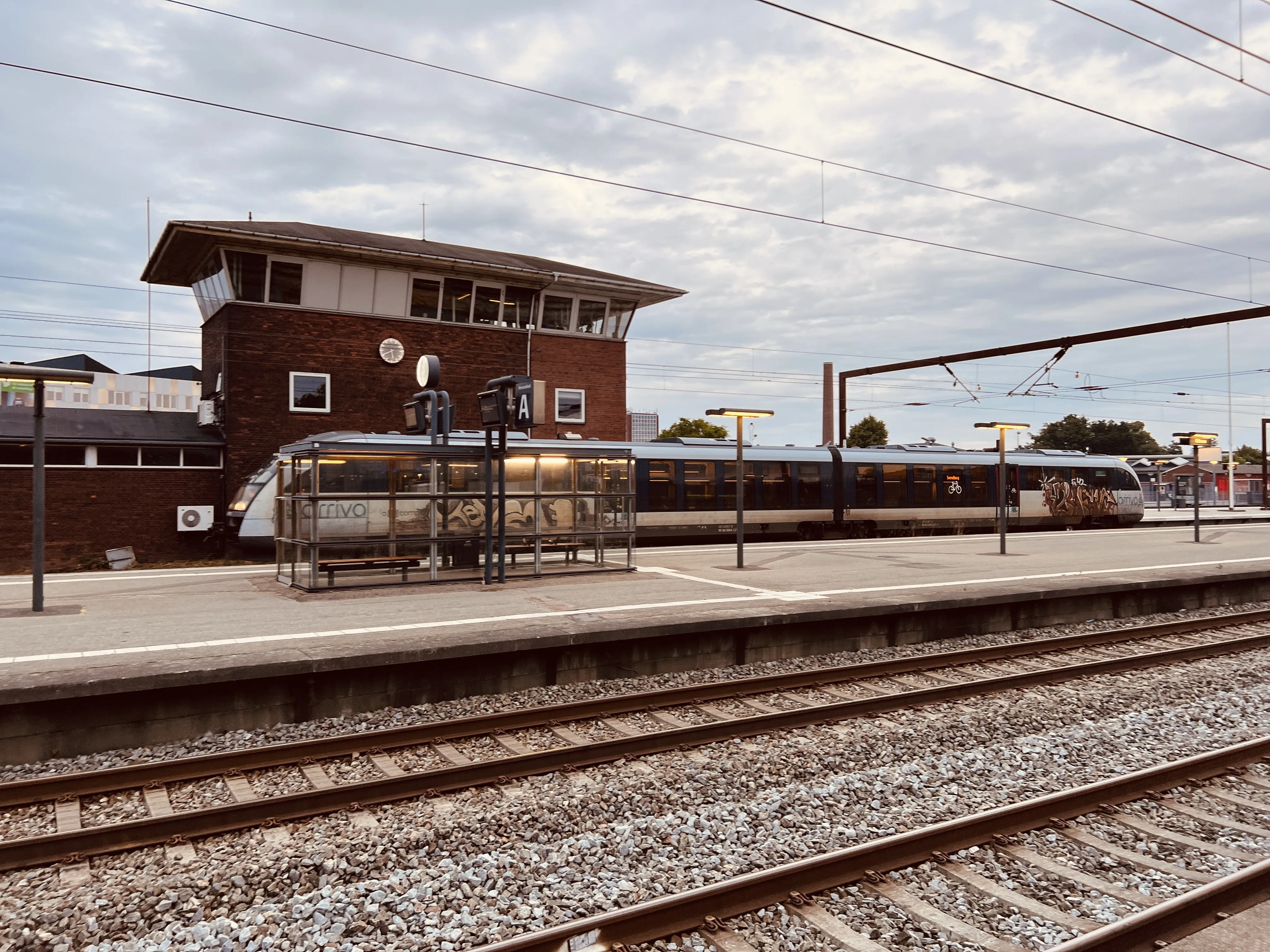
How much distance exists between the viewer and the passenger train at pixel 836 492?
21812mm

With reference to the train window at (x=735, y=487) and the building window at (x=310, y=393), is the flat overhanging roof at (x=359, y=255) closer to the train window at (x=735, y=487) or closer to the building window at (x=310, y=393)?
the building window at (x=310, y=393)

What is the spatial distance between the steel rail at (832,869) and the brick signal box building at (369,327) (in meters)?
22.3

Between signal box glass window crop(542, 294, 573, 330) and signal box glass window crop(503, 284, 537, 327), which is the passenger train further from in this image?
signal box glass window crop(542, 294, 573, 330)

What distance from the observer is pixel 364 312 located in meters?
25.8

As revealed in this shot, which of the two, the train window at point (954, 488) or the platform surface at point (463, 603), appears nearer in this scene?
the platform surface at point (463, 603)

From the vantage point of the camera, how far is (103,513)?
21969 millimetres

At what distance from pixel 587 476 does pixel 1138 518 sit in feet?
90.3

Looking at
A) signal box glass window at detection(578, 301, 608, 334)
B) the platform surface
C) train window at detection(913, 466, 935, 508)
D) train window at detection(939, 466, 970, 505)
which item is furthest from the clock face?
train window at detection(939, 466, 970, 505)

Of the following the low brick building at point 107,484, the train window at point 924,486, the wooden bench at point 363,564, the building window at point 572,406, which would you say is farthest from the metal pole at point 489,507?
the train window at point 924,486

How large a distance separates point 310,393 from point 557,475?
13.7m

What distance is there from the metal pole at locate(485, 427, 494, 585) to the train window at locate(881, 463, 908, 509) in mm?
15804

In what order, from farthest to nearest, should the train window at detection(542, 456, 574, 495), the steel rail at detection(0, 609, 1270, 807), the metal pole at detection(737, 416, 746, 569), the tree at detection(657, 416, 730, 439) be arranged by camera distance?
1. the tree at detection(657, 416, 730, 439)
2. the metal pole at detection(737, 416, 746, 569)
3. the train window at detection(542, 456, 574, 495)
4. the steel rail at detection(0, 609, 1270, 807)

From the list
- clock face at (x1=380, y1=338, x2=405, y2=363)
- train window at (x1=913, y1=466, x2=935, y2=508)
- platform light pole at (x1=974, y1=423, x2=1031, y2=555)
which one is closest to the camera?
platform light pole at (x1=974, y1=423, x2=1031, y2=555)

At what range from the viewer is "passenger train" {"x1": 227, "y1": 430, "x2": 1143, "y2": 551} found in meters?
21.8
